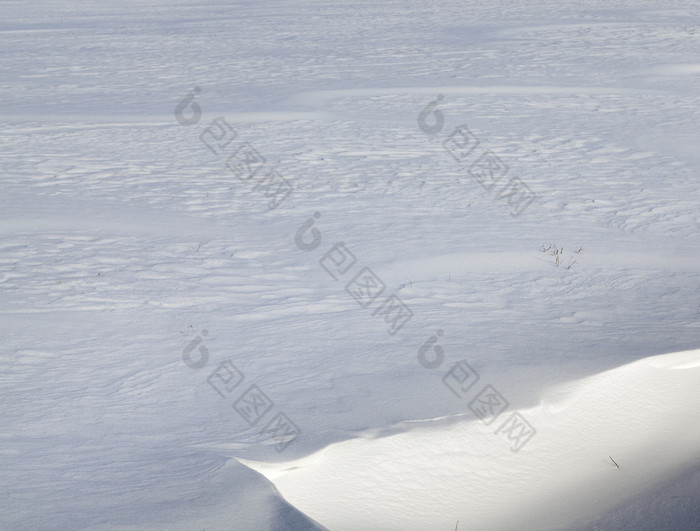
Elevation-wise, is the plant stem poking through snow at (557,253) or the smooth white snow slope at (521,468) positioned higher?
the plant stem poking through snow at (557,253)

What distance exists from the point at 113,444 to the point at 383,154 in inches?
176

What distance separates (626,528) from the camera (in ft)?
8.82

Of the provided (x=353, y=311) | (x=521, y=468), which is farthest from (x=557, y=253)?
(x=521, y=468)

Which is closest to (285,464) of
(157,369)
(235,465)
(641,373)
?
(235,465)

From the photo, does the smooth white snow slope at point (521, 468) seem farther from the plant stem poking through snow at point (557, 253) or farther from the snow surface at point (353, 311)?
the plant stem poking through snow at point (557, 253)

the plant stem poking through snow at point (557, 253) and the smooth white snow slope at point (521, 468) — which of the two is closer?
the smooth white snow slope at point (521, 468)

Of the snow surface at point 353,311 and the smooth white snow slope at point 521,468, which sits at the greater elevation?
the snow surface at point 353,311

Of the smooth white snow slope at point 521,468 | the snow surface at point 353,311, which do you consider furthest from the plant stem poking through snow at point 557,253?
the smooth white snow slope at point 521,468

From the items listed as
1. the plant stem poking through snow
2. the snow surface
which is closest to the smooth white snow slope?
the snow surface

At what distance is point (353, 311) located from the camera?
161 inches

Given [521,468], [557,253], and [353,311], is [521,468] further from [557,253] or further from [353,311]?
→ [557,253]

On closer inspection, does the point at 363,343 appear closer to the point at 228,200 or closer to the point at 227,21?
the point at 228,200

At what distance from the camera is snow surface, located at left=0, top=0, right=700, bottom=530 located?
110 inches

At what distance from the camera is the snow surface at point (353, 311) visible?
279cm
